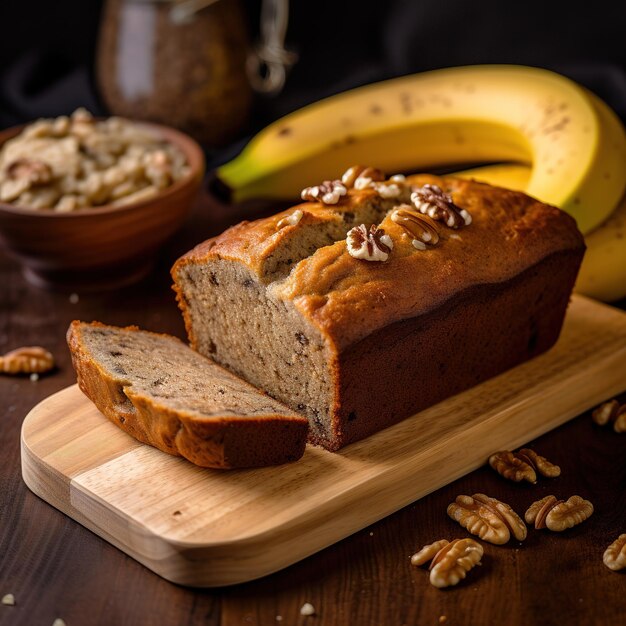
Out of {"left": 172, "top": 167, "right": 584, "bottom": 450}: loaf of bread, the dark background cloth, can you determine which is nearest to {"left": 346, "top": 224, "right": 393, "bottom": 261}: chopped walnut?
{"left": 172, "top": 167, "right": 584, "bottom": 450}: loaf of bread

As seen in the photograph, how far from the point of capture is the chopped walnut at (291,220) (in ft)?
9.67

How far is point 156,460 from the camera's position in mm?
2750

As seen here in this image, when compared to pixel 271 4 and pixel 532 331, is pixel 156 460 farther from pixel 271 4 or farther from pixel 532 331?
pixel 271 4

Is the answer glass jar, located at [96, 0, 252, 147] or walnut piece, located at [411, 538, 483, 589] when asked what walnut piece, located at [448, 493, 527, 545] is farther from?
glass jar, located at [96, 0, 252, 147]

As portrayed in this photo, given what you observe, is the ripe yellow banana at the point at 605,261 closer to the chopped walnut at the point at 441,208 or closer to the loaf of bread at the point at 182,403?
the chopped walnut at the point at 441,208

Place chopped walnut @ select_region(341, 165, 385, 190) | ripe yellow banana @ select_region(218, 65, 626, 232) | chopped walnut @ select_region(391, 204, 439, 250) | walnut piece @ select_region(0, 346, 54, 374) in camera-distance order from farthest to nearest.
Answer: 1. ripe yellow banana @ select_region(218, 65, 626, 232)
2. walnut piece @ select_region(0, 346, 54, 374)
3. chopped walnut @ select_region(341, 165, 385, 190)
4. chopped walnut @ select_region(391, 204, 439, 250)

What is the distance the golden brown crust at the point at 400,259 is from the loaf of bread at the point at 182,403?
225mm

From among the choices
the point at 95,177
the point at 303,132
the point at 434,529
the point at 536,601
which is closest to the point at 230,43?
the point at 303,132

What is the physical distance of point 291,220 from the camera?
296 cm

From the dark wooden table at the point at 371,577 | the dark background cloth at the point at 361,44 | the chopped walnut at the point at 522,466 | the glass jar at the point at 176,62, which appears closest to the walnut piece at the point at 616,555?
the dark wooden table at the point at 371,577

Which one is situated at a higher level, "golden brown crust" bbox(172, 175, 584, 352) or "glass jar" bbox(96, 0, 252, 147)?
"golden brown crust" bbox(172, 175, 584, 352)

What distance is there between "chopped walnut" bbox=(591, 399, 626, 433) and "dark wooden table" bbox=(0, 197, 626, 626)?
13cm

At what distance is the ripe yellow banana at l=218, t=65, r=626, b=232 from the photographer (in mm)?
4070

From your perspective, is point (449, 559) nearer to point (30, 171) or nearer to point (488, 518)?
point (488, 518)
